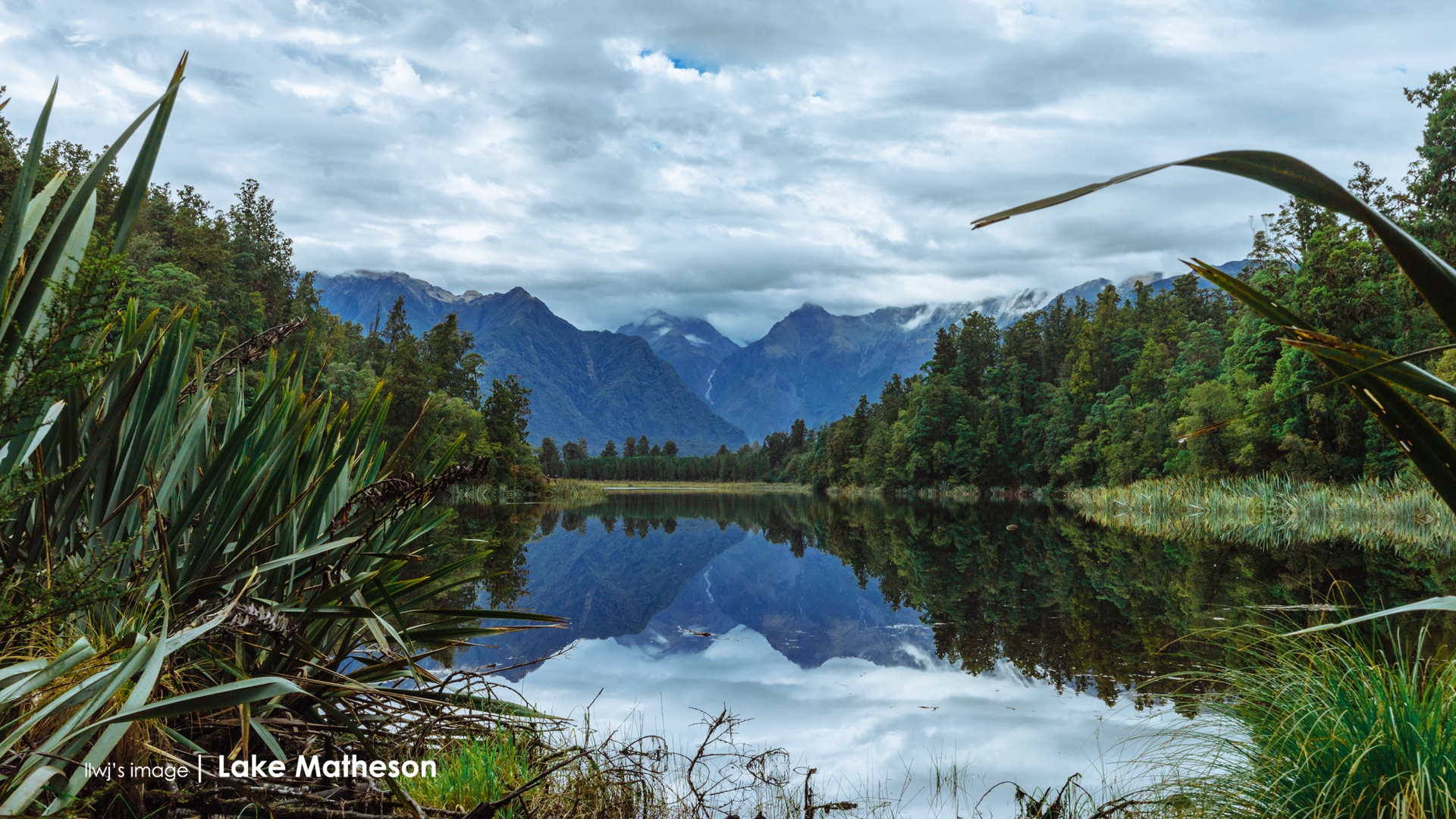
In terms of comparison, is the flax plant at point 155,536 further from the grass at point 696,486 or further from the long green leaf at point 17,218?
the grass at point 696,486

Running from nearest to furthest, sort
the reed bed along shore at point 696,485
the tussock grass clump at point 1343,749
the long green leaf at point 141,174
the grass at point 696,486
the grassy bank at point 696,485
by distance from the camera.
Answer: the long green leaf at point 141,174 < the tussock grass clump at point 1343,749 < the grass at point 696,486 < the reed bed along shore at point 696,485 < the grassy bank at point 696,485

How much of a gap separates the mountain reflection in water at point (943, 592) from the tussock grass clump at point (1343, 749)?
452 mm

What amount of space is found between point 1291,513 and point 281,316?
40.7m

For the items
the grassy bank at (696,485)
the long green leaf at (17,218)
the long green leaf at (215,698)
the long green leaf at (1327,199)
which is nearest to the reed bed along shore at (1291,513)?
the long green leaf at (1327,199)

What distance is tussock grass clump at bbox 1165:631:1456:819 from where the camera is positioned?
2.18 meters

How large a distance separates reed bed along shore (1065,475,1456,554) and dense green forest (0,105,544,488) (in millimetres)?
19270

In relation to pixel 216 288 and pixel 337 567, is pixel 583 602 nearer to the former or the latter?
pixel 337 567

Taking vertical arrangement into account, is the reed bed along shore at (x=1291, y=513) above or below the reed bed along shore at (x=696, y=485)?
above

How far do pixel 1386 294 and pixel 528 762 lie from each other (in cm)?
3069

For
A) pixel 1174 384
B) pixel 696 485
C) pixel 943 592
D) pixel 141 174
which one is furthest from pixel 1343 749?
pixel 696 485

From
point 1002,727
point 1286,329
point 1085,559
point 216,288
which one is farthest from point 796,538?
point 216,288

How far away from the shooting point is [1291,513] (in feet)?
66.4

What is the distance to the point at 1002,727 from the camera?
4941 mm

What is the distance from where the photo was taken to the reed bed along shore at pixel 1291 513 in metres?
16.0
